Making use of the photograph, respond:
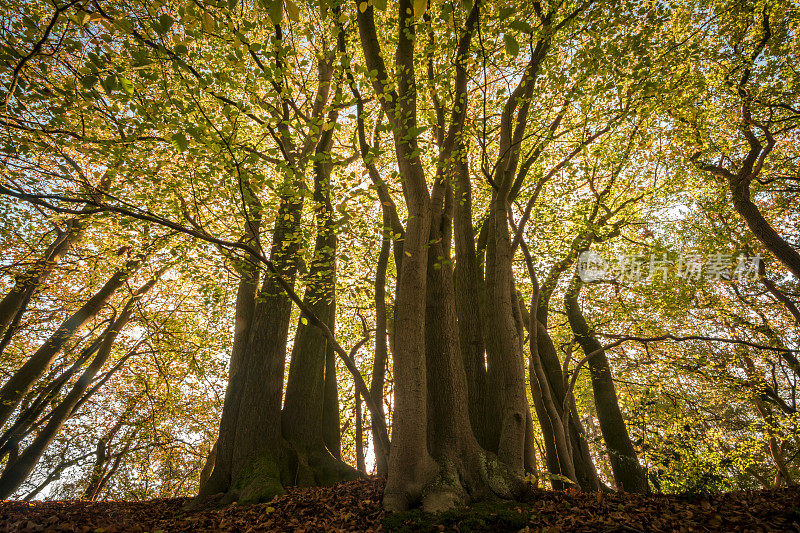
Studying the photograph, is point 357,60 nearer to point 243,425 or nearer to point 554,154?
point 554,154

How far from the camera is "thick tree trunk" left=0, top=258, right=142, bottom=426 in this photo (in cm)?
777

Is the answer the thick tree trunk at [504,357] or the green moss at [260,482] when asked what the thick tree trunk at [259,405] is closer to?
the green moss at [260,482]

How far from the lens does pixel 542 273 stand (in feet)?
33.5

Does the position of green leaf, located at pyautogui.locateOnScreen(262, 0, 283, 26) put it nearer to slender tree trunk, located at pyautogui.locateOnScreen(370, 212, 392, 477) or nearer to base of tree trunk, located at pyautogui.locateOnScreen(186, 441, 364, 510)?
slender tree trunk, located at pyautogui.locateOnScreen(370, 212, 392, 477)

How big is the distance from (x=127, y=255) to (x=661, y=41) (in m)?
13.7

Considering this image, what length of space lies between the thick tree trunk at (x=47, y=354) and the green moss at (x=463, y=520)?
7.65m

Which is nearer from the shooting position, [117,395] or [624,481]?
[624,481]

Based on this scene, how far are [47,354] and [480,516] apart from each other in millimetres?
10658

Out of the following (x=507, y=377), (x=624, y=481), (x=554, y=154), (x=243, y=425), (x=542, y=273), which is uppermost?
(x=554, y=154)

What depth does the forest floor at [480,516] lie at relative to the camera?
3.23 meters

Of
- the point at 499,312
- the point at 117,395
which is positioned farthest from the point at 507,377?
the point at 117,395

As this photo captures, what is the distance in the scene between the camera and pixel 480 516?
349 centimetres

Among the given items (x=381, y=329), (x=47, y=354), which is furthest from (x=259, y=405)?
(x=47, y=354)

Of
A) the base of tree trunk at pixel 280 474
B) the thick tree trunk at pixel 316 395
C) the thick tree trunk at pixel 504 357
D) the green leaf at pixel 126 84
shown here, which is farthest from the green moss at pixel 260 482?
the green leaf at pixel 126 84
